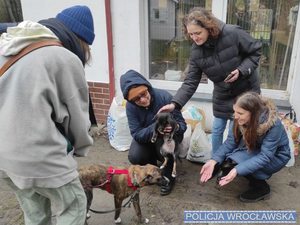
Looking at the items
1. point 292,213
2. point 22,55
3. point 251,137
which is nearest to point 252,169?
point 251,137

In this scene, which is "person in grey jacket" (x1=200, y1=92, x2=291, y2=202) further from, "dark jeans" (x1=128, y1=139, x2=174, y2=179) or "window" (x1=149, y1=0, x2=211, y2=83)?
"window" (x1=149, y1=0, x2=211, y2=83)

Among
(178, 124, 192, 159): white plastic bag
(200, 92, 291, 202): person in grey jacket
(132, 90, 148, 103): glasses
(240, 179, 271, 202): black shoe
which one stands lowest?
(240, 179, 271, 202): black shoe

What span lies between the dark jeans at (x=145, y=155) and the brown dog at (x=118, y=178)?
68 cm

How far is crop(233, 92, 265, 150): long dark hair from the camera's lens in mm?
2809

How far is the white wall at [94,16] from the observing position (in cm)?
437

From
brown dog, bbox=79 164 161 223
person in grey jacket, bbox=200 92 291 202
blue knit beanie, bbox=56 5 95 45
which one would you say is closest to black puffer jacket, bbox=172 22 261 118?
person in grey jacket, bbox=200 92 291 202

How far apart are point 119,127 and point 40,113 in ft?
8.58

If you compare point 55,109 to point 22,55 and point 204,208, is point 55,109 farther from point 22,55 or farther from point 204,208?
point 204,208

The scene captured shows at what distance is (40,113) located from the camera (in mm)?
1615

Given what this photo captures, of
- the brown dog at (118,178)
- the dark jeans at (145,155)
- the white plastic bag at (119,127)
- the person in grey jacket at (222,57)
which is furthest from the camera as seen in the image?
Result: the white plastic bag at (119,127)

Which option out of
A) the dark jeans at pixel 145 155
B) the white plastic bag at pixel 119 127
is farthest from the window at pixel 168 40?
the dark jeans at pixel 145 155

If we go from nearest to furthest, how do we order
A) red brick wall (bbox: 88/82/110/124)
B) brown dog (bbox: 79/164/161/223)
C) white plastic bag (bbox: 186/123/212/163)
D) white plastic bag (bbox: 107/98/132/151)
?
brown dog (bbox: 79/164/161/223) → white plastic bag (bbox: 186/123/212/163) → white plastic bag (bbox: 107/98/132/151) → red brick wall (bbox: 88/82/110/124)

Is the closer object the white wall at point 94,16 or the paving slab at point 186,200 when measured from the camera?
the paving slab at point 186,200

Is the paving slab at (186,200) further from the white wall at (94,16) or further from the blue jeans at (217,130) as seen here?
the white wall at (94,16)
